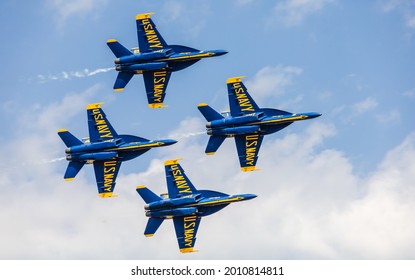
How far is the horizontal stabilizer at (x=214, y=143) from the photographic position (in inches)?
5502

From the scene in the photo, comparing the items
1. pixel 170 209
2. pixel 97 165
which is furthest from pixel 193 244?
pixel 97 165

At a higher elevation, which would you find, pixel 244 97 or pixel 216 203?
pixel 244 97

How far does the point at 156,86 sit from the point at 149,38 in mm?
5250

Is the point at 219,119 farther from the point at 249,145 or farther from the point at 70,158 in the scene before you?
the point at 70,158

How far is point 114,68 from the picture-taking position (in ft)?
465

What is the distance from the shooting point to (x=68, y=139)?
5507 inches

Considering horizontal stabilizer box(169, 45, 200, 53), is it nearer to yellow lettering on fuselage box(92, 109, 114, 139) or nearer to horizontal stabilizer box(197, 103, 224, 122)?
horizontal stabilizer box(197, 103, 224, 122)

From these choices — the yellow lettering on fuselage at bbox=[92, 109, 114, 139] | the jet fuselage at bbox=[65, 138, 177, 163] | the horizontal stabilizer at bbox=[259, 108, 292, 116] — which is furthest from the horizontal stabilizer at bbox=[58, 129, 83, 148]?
the horizontal stabilizer at bbox=[259, 108, 292, 116]

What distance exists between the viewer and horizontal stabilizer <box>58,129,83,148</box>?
140m

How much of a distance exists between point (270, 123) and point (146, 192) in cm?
1499

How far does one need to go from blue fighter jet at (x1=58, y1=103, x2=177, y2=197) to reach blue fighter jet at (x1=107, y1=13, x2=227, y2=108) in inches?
175

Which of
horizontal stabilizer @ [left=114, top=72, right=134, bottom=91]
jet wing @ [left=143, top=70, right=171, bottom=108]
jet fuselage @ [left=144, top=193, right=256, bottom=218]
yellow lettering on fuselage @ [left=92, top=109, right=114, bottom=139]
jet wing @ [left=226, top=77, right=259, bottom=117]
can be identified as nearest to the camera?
jet fuselage @ [left=144, top=193, right=256, bottom=218]

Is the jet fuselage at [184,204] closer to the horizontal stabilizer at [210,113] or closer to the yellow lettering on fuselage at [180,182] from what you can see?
the yellow lettering on fuselage at [180,182]

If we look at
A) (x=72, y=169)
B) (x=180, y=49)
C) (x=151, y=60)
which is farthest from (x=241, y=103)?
(x=72, y=169)
